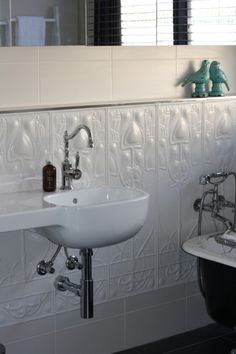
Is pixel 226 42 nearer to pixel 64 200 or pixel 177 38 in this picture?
pixel 177 38

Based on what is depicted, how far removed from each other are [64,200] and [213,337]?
3.94ft

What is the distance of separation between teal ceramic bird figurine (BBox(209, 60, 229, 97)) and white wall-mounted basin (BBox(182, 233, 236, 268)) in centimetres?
73

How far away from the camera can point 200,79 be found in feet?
12.6

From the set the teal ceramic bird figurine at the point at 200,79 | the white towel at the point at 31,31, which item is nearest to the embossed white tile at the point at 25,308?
the white towel at the point at 31,31

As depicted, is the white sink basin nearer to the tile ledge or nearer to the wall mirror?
the tile ledge

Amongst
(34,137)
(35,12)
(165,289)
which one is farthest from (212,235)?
(35,12)

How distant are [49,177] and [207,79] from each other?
1.06 metres

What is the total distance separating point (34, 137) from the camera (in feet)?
10.9

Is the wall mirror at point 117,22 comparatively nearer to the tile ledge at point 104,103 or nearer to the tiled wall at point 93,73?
the tiled wall at point 93,73

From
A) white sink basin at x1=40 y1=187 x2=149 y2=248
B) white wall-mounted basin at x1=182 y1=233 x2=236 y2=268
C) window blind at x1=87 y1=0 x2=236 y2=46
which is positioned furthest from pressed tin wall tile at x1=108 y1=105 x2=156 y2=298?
white sink basin at x1=40 y1=187 x2=149 y2=248

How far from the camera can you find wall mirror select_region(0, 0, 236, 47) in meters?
3.15

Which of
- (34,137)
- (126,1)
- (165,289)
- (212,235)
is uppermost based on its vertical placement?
(126,1)

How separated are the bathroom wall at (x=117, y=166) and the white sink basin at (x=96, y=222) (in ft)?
1.03

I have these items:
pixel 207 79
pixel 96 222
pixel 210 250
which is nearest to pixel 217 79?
pixel 207 79
